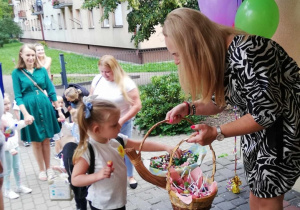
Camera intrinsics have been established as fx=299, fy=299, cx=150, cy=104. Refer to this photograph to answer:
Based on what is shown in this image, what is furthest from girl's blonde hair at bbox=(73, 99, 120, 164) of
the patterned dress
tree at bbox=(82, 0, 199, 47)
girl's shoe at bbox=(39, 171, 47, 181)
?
tree at bbox=(82, 0, 199, 47)

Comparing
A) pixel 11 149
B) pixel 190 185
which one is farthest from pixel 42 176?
pixel 190 185

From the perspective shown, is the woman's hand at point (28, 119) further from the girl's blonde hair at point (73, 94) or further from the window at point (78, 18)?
the window at point (78, 18)

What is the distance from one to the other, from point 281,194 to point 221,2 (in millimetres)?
2038

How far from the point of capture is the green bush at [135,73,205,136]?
5844 mm

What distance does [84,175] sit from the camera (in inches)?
76.1

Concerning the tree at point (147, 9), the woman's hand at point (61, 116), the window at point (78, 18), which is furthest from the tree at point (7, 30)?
the woman's hand at point (61, 116)

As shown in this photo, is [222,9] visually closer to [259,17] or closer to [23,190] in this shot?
[259,17]

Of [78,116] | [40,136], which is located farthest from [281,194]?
[40,136]

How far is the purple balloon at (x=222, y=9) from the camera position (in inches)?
121

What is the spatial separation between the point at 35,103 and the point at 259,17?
2904 millimetres

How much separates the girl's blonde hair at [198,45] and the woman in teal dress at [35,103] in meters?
2.61

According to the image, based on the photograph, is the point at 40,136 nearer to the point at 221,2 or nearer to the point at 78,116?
the point at 78,116

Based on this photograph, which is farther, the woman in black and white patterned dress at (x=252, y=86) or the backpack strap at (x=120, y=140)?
the backpack strap at (x=120, y=140)

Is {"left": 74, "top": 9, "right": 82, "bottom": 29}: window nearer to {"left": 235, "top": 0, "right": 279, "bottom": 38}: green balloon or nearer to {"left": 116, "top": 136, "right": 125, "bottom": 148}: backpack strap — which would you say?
{"left": 235, "top": 0, "right": 279, "bottom": 38}: green balloon
